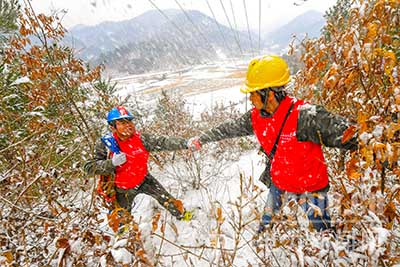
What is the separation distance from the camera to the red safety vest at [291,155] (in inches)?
87.4

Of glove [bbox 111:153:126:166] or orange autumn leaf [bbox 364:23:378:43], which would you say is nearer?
orange autumn leaf [bbox 364:23:378:43]

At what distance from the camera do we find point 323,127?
205 centimetres

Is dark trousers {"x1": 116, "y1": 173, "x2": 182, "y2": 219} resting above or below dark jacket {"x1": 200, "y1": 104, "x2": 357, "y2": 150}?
below

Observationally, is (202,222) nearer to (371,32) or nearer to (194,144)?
(194,144)

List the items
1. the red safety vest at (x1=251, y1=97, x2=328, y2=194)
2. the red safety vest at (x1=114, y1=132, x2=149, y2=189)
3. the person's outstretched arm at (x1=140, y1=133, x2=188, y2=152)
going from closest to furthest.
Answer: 1. the red safety vest at (x1=251, y1=97, x2=328, y2=194)
2. the red safety vest at (x1=114, y1=132, x2=149, y2=189)
3. the person's outstretched arm at (x1=140, y1=133, x2=188, y2=152)

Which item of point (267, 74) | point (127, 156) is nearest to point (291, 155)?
point (267, 74)

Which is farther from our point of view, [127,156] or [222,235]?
[127,156]

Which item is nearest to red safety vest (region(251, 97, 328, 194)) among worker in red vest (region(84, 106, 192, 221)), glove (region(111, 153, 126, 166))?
worker in red vest (region(84, 106, 192, 221))

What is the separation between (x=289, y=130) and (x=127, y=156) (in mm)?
1898

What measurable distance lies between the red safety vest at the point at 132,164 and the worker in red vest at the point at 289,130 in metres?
1.52

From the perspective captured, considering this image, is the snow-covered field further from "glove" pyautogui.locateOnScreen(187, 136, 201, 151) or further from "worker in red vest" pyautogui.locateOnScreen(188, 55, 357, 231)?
"glove" pyautogui.locateOnScreen(187, 136, 201, 151)

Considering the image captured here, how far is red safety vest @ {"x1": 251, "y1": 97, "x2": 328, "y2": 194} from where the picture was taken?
7.29ft

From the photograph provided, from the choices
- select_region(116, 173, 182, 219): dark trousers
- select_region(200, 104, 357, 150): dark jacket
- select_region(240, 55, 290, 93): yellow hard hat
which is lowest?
select_region(116, 173, 182, 219): dark trousers

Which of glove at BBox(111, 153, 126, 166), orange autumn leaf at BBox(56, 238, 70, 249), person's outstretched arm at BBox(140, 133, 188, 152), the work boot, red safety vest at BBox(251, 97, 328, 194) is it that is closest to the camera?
orange autumn leaf at BBox(56, 238, 70, 249)
